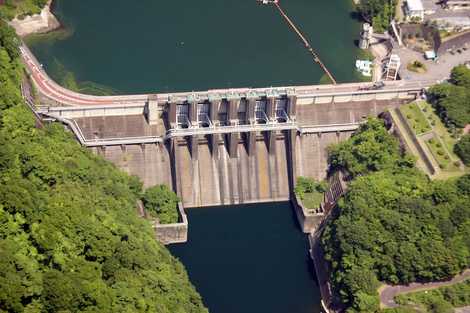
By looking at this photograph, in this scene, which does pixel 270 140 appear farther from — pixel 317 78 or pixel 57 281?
pixel 57 281

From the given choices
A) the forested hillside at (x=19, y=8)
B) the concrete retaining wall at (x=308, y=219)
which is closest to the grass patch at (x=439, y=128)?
the concrete retaining wall at (x=308, y=219)

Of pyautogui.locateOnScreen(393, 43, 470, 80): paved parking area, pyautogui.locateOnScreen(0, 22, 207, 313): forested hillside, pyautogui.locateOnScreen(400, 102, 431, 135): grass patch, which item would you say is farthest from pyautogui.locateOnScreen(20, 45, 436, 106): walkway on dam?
pyautogui.locateOnScreen(0, 22, 207, 313): forested hillside

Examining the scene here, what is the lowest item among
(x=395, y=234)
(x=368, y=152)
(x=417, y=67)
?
(x=395, y=234)

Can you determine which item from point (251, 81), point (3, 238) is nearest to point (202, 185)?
point (251, 81)

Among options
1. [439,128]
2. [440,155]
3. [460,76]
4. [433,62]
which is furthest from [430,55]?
[440,155]

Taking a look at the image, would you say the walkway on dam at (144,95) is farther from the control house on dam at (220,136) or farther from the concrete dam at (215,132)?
the control house on dam at (220,136)

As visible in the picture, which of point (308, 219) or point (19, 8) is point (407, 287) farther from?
point (19, 8)
